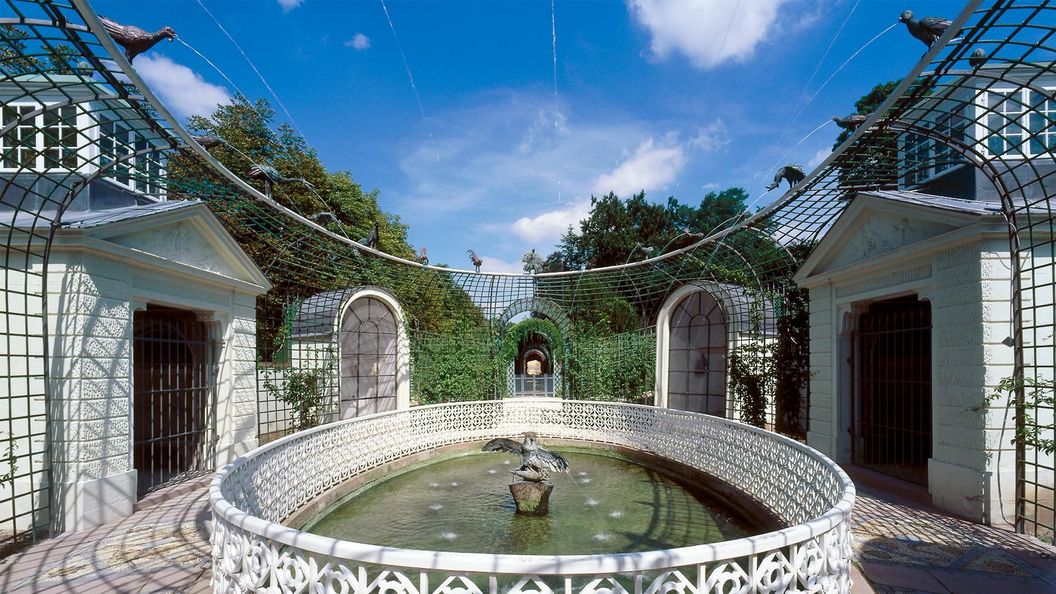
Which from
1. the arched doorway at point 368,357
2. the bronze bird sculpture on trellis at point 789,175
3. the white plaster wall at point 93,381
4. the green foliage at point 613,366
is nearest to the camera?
the white plaster wall at point 93,381

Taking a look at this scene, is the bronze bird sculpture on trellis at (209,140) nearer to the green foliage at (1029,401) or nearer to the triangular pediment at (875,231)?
the triangular pediment at (875,231)

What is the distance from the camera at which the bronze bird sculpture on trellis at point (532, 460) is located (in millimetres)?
7008

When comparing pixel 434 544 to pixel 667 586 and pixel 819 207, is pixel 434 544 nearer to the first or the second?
pixel 667 586

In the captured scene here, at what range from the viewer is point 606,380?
1370 cm

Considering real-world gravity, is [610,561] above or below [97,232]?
below

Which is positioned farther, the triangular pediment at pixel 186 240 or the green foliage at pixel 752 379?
the green foliage at pixel 752 379

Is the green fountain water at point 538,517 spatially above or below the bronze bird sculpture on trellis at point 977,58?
below

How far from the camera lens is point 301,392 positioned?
34.9 ft

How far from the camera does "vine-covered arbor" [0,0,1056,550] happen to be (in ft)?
15.5

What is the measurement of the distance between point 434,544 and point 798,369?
7.36 meters

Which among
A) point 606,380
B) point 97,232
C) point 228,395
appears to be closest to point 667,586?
point 97,232

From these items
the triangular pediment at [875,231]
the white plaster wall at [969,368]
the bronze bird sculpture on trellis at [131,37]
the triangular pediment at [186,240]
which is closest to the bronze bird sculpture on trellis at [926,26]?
the triangular pediment at [875,231]

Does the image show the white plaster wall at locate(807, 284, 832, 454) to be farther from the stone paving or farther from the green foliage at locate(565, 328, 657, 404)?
the green foliage at locate(565, 328, 657, 404)

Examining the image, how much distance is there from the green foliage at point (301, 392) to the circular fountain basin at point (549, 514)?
2.64m
